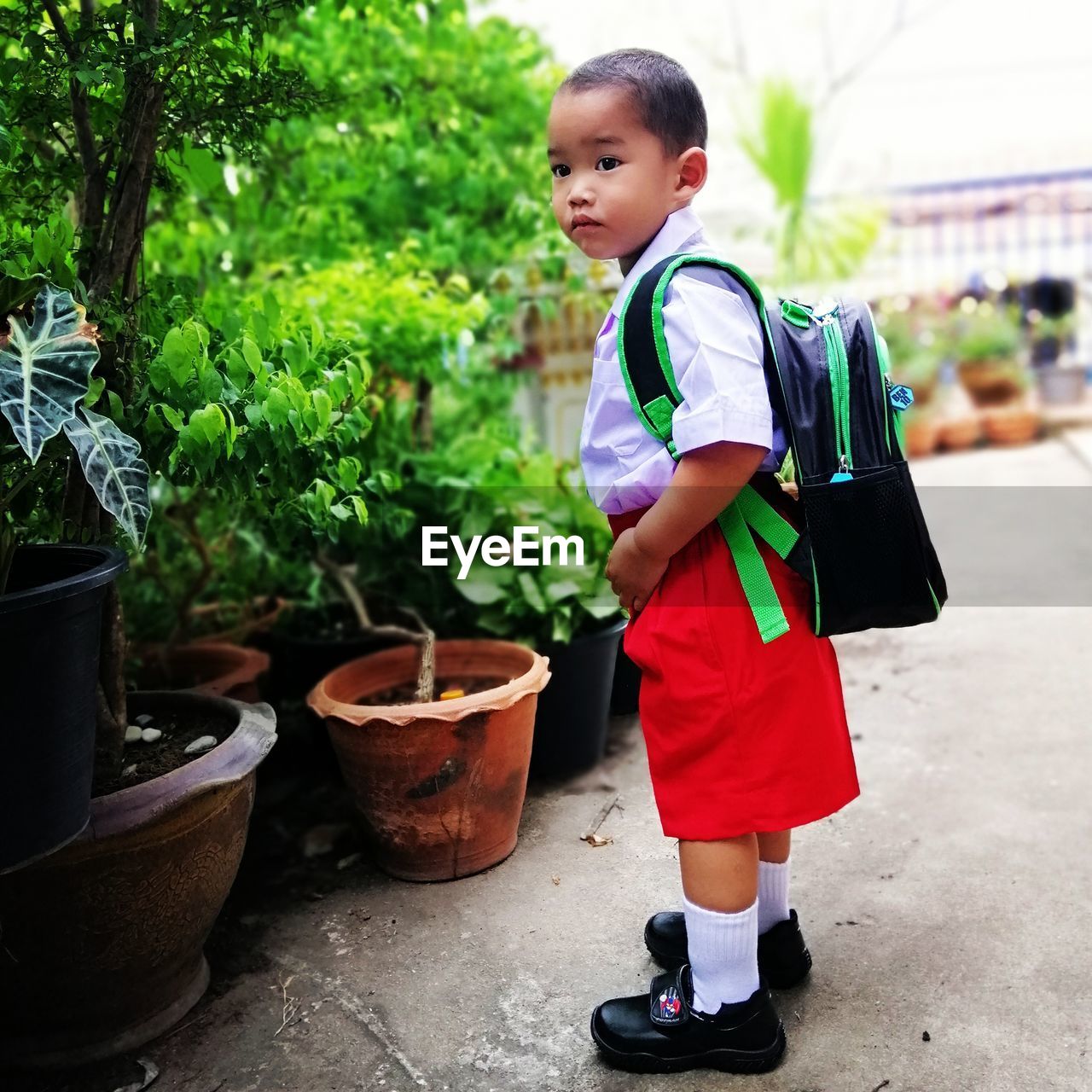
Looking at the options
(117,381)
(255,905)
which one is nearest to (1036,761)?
(255,905)

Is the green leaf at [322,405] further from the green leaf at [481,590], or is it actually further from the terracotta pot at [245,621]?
the terracotta pot at [245,621]

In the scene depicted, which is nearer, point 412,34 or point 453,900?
point 453,900

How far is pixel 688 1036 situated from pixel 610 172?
137 cm

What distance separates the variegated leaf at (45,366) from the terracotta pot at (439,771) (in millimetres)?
1094

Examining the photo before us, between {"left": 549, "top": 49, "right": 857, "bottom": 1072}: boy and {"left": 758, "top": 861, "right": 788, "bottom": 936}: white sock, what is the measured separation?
8.3 inches

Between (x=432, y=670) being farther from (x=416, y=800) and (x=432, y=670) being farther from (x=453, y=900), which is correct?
(x=453, y=900)

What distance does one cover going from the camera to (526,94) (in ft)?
12.5

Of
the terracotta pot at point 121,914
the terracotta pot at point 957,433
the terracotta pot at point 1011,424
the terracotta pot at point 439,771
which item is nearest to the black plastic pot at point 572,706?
the terracotta pot at point 439,771

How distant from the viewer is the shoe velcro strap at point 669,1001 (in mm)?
1719

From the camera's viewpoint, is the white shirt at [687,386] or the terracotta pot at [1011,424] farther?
the terracotta pot at [1011,424]

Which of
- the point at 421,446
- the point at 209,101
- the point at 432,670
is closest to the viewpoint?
the point at 209,101

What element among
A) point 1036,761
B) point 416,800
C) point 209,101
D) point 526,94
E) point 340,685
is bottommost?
point 1036,761

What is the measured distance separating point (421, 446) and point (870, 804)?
1.87m

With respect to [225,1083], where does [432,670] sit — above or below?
above
